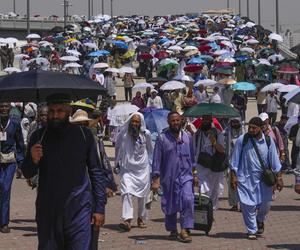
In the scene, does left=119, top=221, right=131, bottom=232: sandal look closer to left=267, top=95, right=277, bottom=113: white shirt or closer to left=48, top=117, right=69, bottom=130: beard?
left=48, top=117, right=69, bottom=130: beard

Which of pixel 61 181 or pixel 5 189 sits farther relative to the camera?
pixel 5 189

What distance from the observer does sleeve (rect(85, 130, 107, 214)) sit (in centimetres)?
679

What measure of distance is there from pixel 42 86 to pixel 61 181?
1.02 meters

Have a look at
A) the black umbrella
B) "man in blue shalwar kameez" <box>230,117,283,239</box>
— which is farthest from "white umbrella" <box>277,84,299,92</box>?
the black umbrella

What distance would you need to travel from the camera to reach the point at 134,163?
11.8 meters

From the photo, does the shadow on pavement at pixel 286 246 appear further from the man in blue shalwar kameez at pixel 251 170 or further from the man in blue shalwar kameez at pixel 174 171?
the man in blue shalwar kameez at pixel 174 171

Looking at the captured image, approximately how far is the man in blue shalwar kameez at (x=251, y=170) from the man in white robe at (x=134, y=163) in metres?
1.41

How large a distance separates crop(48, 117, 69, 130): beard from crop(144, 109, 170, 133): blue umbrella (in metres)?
6.79

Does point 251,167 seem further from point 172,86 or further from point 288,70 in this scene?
point 288,70

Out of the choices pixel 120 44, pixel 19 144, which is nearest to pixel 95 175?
pixel 19 144

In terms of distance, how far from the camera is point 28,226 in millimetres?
11797

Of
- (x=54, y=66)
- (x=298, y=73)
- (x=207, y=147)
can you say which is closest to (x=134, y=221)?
(x=207, y=147)

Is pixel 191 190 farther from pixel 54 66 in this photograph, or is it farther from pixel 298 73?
pixel 54 66

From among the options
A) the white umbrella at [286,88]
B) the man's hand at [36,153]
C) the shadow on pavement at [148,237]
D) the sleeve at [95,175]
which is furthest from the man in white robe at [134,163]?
the white umbrella at [286,88]
